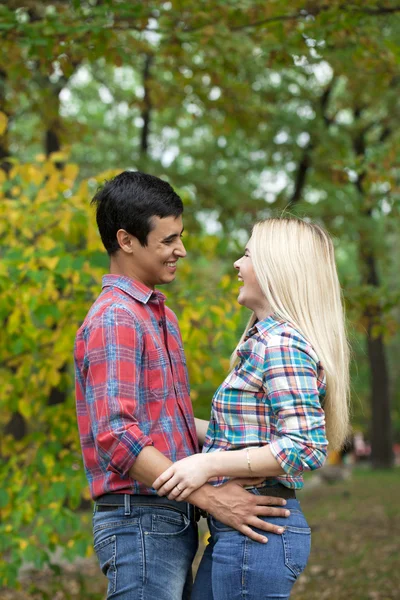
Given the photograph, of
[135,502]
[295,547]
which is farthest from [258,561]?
[135,502]

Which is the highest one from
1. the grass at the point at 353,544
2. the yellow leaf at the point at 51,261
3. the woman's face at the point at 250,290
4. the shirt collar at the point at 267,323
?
the woman's face at the point at 250,290

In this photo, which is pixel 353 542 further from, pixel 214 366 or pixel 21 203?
pixel 21 203

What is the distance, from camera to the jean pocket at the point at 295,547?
7.43ft

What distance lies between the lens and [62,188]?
178 inches

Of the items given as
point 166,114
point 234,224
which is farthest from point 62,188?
point 166,114

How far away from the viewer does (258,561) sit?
223 centimetres

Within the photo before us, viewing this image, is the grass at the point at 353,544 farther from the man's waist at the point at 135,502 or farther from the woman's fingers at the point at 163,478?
the woman's fingers at the point at 163,478

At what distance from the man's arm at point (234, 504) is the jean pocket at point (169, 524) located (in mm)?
153

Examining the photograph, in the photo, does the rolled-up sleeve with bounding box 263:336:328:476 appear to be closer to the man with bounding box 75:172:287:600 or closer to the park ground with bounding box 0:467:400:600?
the man with bounding box 75:172:287:600

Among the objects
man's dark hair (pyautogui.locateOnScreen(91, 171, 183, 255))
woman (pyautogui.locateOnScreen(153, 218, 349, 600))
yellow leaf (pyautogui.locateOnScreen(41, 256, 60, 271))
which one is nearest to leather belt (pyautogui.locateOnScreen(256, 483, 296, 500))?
Result: woman (pyautogui.locateOnScreen(153, 218, 349, 600))

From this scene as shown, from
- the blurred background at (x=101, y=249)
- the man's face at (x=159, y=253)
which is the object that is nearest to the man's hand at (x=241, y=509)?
the man's face at (x=159, y=253)

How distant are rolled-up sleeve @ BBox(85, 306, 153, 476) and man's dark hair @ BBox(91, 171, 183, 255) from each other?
30cm

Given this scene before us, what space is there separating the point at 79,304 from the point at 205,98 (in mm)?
3316

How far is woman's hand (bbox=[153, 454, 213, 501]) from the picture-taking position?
2.16 m
